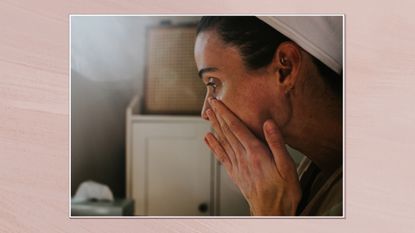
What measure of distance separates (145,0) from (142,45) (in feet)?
0.37

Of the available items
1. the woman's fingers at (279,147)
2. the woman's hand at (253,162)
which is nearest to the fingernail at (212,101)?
the woman's hand at (253,162)

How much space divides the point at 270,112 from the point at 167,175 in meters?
0.29

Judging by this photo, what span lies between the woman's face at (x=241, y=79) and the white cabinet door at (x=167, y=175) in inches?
4.3

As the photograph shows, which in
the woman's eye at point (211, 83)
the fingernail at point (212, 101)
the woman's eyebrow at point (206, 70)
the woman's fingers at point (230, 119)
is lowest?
the woman's fingers at point (230, 119)

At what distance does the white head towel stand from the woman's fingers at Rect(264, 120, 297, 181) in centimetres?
20

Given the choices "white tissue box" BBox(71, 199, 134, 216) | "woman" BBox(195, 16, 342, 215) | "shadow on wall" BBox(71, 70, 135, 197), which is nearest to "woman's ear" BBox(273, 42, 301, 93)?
"woman" BBox(195, 16, 342, 215)

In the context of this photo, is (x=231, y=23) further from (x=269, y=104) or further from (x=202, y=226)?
(x=202, y=226)

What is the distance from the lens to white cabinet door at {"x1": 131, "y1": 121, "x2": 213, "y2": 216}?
89 centimetres

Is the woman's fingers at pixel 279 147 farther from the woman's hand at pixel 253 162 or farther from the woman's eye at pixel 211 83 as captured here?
the woman's eye at pixel 211 83

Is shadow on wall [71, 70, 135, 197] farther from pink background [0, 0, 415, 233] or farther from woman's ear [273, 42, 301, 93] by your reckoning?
woman's ear [273, 42, 301, 93]

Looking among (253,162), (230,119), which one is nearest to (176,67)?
(230,119)

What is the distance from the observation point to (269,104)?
885mm

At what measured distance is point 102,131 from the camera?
0.89 meters

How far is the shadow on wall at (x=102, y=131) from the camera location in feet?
2.91
